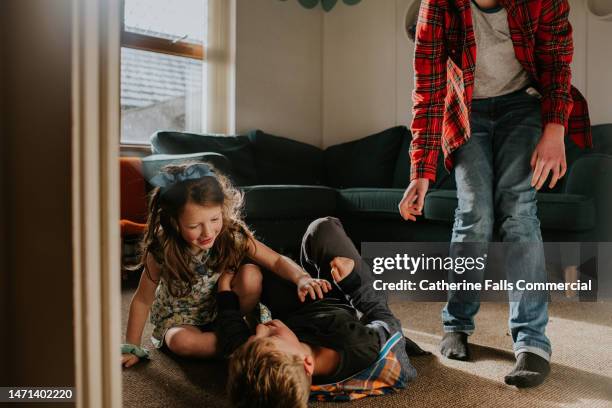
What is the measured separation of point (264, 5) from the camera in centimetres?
142

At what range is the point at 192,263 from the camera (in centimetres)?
79

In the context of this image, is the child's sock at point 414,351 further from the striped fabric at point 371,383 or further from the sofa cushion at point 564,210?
the sofa cushion at point 564,210

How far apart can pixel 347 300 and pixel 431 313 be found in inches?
14.0

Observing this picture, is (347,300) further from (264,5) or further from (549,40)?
(264,5)

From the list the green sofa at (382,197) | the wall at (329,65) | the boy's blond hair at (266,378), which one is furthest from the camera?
the wall at (329,65)

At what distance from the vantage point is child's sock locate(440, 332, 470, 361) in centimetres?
83

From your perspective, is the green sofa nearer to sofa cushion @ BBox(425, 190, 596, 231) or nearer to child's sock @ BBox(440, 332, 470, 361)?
sofa cushion @ BBox(425, 190, 596, 231)

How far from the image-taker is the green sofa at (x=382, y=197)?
1.11m

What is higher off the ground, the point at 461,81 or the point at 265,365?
the point at 461,81

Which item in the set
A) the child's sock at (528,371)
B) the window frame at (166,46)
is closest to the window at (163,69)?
the window frame at (166,46)

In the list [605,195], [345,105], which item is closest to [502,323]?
[605,195]

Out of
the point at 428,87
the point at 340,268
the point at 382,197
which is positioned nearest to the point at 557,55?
the point at 428,87

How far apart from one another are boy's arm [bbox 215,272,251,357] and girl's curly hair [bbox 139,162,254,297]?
31mm

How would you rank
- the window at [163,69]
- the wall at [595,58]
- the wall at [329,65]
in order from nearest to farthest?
1. the wall at [595,58]
2. the wall at [329,65]
3. the window at [163,69]
